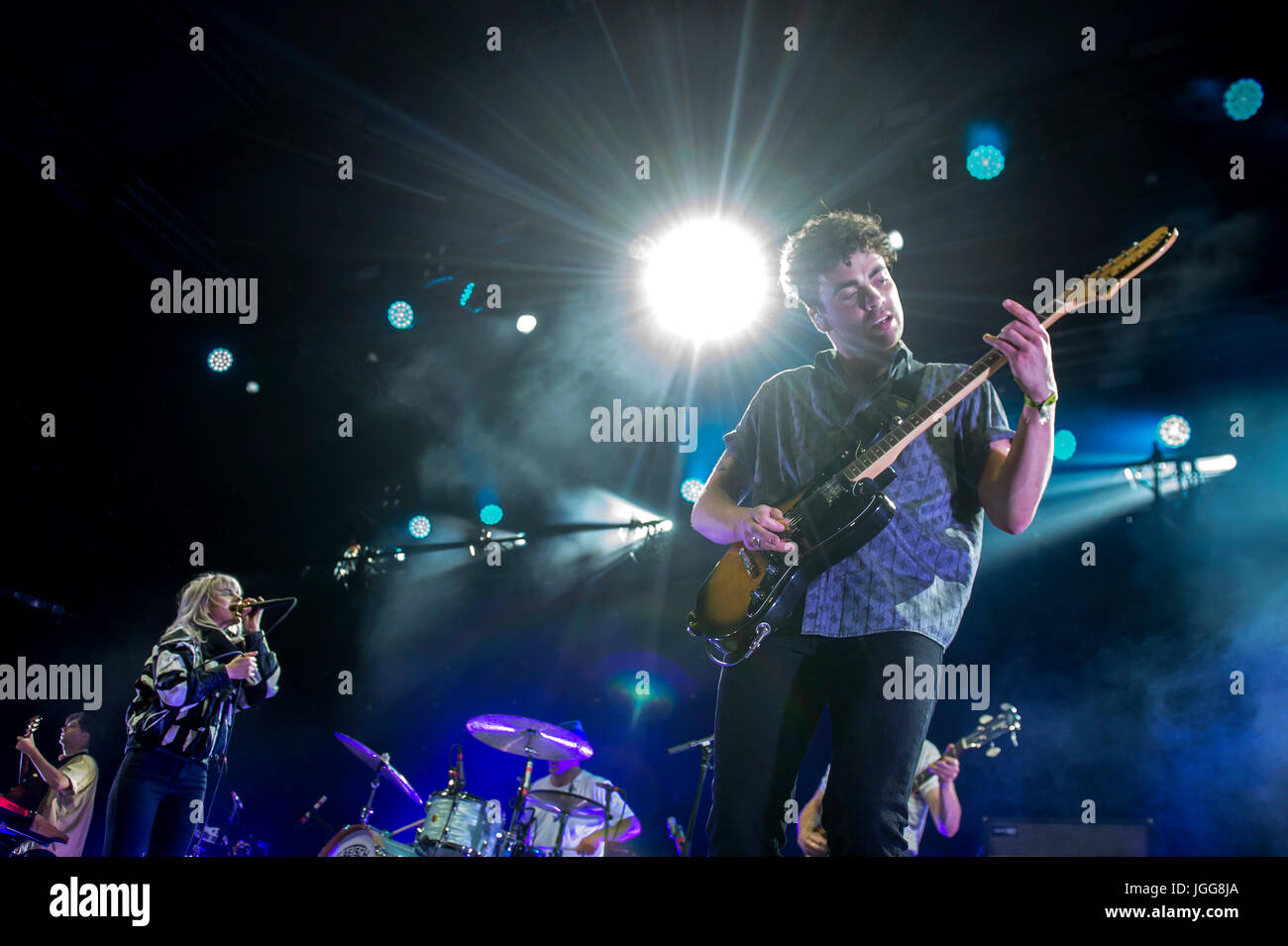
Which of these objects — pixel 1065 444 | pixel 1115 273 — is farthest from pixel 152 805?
pixel 1065 444

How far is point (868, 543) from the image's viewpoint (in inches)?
85.1

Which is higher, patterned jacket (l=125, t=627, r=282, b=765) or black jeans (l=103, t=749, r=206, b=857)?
patterned jacket (l=125, t=627, r=282, b=765)

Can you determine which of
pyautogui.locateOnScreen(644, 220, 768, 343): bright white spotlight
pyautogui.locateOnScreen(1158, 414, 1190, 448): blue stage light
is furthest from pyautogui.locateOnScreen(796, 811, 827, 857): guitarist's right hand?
pyautogui.locateOnScreen(1158, 414, 1190, 448): blue stage light

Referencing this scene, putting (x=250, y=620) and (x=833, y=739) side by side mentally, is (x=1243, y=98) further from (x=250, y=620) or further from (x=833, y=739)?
(x=250, y=620)

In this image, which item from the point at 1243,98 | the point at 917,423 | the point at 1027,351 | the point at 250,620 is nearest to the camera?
the point at 1027,351

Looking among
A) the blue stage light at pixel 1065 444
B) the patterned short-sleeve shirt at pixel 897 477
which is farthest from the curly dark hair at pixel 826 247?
the blue stage light at pixel 1065 444

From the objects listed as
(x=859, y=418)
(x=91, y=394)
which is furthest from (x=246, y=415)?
(x=859, y=418)

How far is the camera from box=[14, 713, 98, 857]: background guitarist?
5340 millimetres

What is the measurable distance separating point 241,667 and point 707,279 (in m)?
4.64

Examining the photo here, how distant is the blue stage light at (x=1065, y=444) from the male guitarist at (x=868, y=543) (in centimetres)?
597

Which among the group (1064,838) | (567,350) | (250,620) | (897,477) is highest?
(567,350)

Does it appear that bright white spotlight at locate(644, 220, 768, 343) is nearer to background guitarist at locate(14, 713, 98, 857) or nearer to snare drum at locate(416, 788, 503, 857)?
snare drum at locate(416, 788, 503, 857)

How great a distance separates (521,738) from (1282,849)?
20.4 feet

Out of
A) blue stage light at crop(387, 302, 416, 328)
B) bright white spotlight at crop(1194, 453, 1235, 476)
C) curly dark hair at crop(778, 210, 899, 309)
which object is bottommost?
bright white spotlight at crop(1194, 453, 1235, 476)
